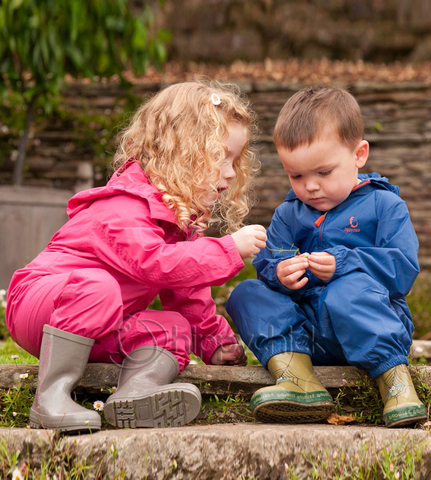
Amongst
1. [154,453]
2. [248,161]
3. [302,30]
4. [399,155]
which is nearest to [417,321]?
[399,155]

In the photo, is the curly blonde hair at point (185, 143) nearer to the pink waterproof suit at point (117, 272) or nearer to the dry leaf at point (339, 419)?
the pink waterproof suit at point (117, 272)

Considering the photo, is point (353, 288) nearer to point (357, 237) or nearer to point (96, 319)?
point (357, 237)

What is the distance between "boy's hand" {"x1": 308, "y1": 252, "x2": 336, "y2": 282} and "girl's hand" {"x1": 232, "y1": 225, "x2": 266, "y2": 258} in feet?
0.60

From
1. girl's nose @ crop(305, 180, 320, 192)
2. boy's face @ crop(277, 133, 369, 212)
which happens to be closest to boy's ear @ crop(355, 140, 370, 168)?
boy's face @ crop(277, 133, 369, 212)

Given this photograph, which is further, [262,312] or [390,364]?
[262,312]

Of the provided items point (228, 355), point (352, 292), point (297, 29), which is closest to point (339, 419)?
point (352, 292)

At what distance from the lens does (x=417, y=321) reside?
4.33 metres

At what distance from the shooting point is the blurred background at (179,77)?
470 cm

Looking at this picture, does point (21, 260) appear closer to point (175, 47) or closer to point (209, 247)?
point (209, 247)

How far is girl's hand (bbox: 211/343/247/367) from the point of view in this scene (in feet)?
7.96

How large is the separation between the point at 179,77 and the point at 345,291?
4.64 m

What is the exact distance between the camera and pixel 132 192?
213 centimetres

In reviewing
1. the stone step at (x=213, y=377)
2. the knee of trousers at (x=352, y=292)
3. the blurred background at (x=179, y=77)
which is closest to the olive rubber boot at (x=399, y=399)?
the stone step at (x=213, y=377)

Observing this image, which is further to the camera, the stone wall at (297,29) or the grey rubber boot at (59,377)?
the stone wall at (297,29)
